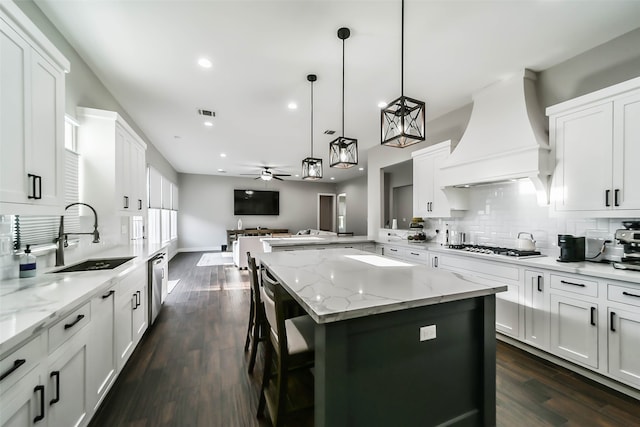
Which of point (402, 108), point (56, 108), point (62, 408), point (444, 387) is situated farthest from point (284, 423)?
point (56, 108)

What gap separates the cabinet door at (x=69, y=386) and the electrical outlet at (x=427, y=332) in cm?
179

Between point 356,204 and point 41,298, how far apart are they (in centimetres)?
961

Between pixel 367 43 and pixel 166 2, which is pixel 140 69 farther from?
pixel 367 43

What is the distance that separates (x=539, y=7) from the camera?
6.39 feet

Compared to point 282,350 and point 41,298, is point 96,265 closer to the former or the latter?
point 41,298

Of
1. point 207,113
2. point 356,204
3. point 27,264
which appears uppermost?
point 207,113

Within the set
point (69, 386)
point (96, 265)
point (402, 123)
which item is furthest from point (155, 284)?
point (402, 123)

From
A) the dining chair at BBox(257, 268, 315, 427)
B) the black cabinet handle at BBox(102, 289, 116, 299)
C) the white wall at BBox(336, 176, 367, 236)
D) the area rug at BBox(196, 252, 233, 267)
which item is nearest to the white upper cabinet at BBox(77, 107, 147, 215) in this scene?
the black cabinet handle at BBox(102, 289, 116, 299)

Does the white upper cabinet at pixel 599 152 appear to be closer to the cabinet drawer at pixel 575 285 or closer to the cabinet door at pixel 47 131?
the cabinet drawer at pixel 575 285

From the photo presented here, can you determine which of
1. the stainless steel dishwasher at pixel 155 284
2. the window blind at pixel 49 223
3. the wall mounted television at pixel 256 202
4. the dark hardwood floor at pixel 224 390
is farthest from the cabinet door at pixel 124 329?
the wall mounted television at pixel 256 202

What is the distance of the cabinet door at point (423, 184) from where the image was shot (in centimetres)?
398

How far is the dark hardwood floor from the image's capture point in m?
1.70

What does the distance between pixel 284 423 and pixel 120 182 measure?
8.90 feet

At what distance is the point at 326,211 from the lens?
11.8 m
